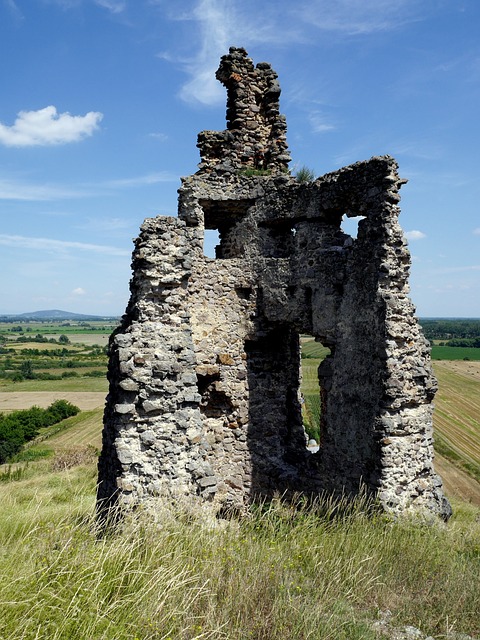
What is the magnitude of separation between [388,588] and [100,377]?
71.3 m

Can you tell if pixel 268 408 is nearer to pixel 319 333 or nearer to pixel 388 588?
pixel 319 333

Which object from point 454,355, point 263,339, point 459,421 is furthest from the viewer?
point 454,355

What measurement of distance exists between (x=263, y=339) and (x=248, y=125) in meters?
3.64

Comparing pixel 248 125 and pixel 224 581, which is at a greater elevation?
pixel 248 125

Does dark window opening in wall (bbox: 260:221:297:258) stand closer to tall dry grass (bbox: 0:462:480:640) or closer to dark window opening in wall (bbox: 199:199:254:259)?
dark window opening in wall (bbox: 199:199:254:259)

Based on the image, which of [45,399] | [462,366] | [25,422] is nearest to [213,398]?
[25,422]

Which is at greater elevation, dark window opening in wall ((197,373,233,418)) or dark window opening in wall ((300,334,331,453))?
dark window opening in wall ((197,373,233,418))

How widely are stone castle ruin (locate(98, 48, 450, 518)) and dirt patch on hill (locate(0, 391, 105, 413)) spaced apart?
1723 inches

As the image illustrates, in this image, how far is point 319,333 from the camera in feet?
24.8

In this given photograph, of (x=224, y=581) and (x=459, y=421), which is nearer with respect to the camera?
(x=224, y=581)

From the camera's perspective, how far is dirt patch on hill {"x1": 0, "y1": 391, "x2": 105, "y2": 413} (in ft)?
163

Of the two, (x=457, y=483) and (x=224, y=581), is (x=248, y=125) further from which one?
(x=457, y=483)

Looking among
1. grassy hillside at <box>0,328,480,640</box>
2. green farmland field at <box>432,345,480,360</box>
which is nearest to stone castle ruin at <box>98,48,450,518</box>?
grassy hillside at <box>0,328,480,640</box>

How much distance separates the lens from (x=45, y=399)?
174 feet
